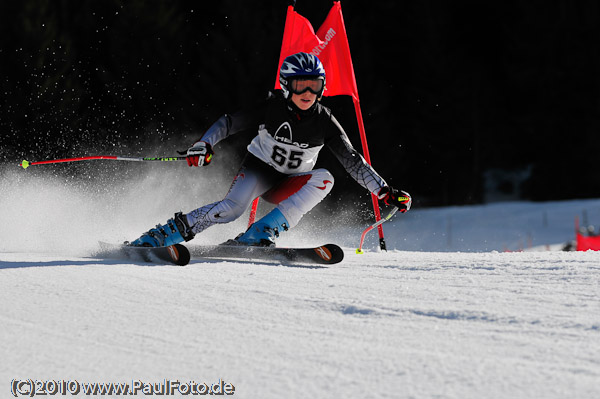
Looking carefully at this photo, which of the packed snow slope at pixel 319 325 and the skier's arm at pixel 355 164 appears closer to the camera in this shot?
the packed snow slope at pixel 319 325

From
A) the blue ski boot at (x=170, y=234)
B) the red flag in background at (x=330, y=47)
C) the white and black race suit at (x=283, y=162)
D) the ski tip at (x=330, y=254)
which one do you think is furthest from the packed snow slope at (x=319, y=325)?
the red flag in background at (x=330, y=47)

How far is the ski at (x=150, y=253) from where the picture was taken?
12.0 ft

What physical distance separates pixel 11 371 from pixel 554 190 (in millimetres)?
26329

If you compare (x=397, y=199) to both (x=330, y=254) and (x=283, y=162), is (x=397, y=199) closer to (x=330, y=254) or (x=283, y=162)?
(x=330, y=254)

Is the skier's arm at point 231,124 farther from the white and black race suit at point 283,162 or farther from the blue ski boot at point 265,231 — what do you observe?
the blue ski boot at point 265,231

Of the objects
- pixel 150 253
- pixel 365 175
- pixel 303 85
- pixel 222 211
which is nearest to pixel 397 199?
pixel 365 175

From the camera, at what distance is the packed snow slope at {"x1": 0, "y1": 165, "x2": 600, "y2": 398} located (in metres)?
1.64

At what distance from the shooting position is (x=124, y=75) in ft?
61.3

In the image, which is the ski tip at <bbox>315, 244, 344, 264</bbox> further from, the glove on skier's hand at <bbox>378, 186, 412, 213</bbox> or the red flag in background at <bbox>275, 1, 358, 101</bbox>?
the red flag in background at <bbox>275, 1, 358, 101</bbox>

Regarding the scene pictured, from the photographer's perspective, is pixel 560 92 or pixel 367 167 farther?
pixel 560 92

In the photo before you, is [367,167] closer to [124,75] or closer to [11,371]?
[11,371]

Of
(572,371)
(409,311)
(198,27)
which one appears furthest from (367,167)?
(198,27)

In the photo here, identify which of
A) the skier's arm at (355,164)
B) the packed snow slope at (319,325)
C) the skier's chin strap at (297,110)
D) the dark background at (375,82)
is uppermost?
the dark background at (375,82)

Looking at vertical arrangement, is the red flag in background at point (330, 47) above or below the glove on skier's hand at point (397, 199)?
above
